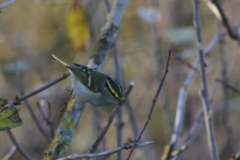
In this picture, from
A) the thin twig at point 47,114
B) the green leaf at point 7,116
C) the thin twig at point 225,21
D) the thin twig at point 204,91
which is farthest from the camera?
the thin twig at point 47,114

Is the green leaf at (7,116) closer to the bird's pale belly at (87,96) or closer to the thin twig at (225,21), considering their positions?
the bird's pale belly at (87,96)

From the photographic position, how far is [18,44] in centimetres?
Result: 320

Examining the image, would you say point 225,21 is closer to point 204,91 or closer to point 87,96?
point 204,91

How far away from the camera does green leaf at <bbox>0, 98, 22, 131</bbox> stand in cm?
108

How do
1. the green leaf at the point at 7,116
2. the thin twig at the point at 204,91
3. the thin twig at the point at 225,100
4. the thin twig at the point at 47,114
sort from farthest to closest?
1. the thin twig at the point at 225,100
2. the thin twig at the point at 47,114
3. the thin twig at the point at 204,91
4. the green leaf at the point at 7,116

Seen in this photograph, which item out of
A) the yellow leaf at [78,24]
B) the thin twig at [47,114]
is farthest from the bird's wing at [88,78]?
the yellow leaf at [78,24]

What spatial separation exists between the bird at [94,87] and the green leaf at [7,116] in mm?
515

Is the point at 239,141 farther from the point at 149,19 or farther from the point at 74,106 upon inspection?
the point at 74,106

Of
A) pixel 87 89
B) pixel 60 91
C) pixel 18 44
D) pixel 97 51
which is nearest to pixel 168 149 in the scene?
pixel 87 89

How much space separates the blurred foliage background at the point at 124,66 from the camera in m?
3.15

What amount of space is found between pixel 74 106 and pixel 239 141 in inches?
108

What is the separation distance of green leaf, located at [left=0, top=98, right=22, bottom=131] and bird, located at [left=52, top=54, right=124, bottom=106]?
0.51m

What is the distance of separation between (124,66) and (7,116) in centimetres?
215

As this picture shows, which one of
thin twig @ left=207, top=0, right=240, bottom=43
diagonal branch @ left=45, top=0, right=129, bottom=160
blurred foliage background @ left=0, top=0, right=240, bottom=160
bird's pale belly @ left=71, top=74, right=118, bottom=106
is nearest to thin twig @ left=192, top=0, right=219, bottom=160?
thin twig @ left=207, top=0, right=240, bottom=43
